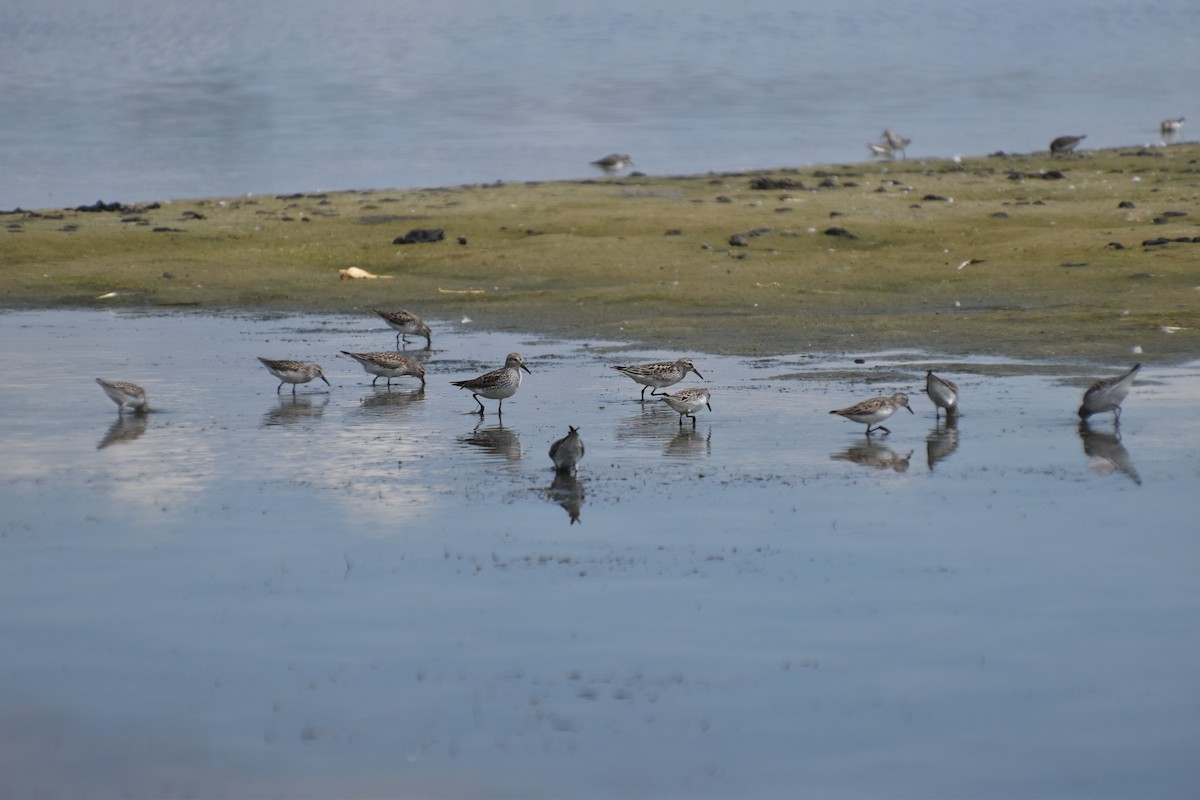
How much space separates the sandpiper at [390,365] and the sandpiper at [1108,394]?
7.74m

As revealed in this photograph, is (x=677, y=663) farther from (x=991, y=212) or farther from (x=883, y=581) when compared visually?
(x=991, y=212)

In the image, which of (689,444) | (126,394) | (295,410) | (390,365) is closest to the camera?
(689,444)

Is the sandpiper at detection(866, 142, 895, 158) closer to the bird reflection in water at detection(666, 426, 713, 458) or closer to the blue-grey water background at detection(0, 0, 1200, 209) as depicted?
the blue-grey water background at detection(0, 0, 1200, 209)

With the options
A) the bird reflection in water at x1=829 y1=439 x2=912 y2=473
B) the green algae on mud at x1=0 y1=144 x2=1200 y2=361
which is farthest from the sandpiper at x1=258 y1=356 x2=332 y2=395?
the bird reflection in water at x1=829 y1=439 x2=912 y2=473

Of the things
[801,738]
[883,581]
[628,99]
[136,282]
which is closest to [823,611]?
[883,581]

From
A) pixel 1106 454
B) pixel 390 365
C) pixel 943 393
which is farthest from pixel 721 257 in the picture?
pixel 1106 454

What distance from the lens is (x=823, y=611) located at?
10.8 metres

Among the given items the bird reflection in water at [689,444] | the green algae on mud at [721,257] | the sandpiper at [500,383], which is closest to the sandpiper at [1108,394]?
the bird reflection in water at [689,444]

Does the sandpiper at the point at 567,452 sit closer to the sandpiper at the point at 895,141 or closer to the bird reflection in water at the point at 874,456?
the bird reflection in water at the point at 874,456

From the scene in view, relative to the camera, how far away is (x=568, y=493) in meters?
14.2

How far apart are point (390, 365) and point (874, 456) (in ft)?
22.4

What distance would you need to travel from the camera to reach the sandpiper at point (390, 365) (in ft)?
66.4

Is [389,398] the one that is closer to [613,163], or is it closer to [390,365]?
[390,365]

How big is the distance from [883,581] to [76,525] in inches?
245
